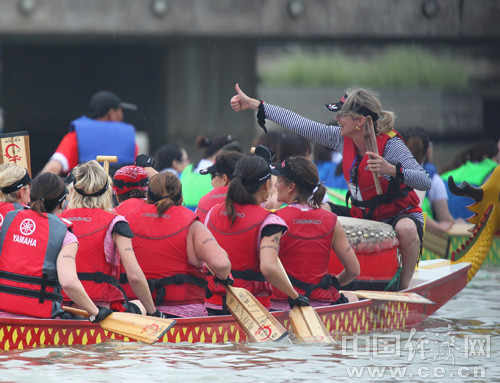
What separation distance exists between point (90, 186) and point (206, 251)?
0.79m

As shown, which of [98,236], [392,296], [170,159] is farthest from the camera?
Result: [170,159]

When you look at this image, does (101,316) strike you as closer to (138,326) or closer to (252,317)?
(138,326)

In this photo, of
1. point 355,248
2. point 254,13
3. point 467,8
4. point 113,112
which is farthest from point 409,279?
point 467,8

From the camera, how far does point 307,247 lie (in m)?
4.64

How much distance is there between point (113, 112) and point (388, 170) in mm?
3192

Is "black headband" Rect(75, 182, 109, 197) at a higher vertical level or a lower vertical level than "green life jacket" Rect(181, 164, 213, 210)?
lower

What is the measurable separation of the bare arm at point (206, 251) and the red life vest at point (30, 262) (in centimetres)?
77

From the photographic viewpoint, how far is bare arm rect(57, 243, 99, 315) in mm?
3862

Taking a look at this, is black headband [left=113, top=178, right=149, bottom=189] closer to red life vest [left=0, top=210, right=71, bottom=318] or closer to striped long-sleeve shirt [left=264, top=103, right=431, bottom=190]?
red life vest [left=0, top=210, right=71, bottom=318]

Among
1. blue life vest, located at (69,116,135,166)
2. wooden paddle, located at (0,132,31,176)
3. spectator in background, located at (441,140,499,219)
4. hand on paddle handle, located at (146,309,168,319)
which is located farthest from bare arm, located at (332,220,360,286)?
spectator in background, located at (441,140,499,219)

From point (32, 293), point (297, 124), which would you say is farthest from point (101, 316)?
point (297, 124)

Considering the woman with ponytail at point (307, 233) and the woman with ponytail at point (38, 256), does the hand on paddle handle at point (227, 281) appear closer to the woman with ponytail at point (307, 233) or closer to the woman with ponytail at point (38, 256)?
the woman with ponytail at point (307, 233)

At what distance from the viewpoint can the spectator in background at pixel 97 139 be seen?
6.88 meters

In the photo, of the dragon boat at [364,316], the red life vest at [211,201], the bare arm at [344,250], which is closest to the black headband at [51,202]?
the dragon boat at [364,316]
